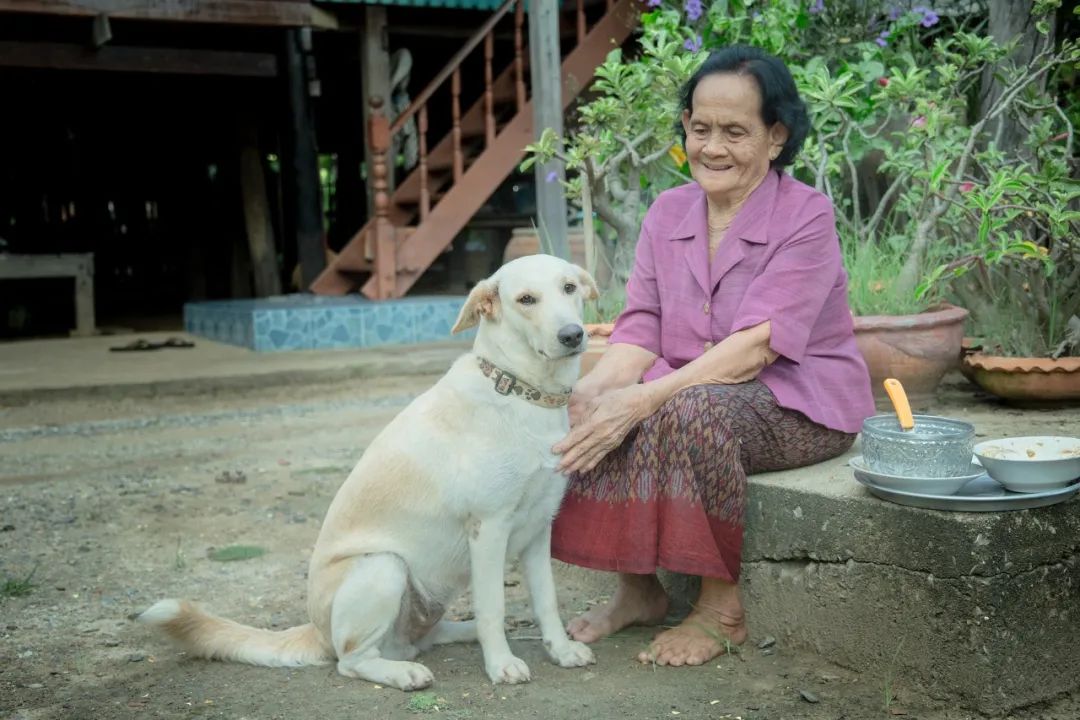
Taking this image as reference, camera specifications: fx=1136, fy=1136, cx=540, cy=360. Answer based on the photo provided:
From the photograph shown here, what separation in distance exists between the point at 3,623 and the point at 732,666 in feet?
8.02

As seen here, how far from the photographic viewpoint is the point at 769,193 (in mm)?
3486

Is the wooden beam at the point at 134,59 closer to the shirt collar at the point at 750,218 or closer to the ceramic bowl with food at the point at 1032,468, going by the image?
the shirt collar at the point at 750,218

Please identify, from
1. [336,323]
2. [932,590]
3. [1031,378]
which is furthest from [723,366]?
[336,323]

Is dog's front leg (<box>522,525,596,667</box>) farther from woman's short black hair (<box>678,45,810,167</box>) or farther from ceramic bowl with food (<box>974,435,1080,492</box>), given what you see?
woman's short black hair (<box>678,45,810,167</box>)

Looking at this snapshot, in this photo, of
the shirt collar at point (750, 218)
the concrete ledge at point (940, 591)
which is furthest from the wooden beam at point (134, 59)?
the concrete ledge at point (940, 591)

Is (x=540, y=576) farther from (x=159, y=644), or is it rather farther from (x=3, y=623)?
(x=3, y=623)

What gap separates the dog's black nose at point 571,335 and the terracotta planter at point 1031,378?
2.48m

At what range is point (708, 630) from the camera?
3.39 m

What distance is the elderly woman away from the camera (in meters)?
3.26

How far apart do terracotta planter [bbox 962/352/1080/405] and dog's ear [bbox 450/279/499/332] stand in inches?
100.0

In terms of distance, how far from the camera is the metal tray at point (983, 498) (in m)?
2.85

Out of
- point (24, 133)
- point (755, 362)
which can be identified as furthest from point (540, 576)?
point (24, 133)

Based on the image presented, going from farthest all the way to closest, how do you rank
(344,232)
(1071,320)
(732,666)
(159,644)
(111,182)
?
(111,182) < (344,232) < (1071,320) < (159,644) < (732,666)

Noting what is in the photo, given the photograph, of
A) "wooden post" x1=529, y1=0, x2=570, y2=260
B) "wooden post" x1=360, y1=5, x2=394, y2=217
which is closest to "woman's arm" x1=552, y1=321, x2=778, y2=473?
"wooden post" x1=529, y1=0, x2=570, y2=260
